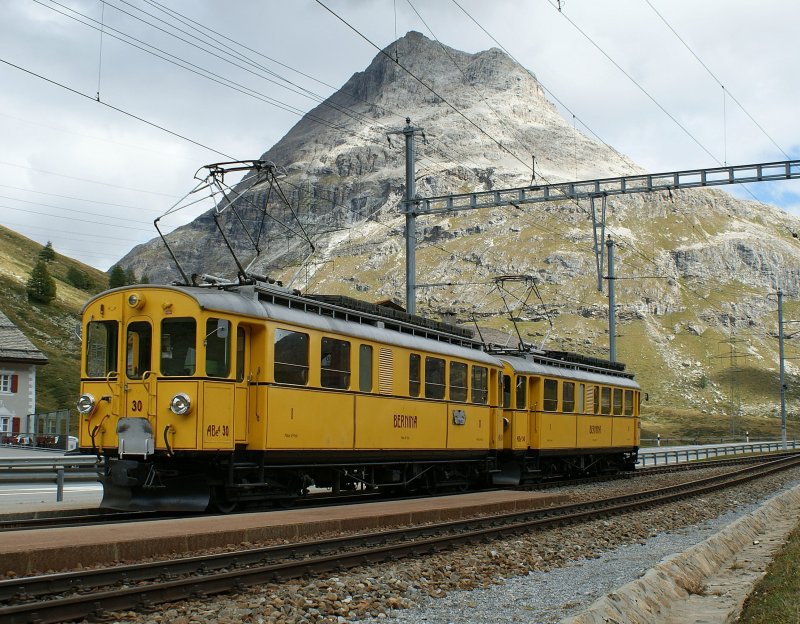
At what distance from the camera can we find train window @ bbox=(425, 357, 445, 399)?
1989 centimetres

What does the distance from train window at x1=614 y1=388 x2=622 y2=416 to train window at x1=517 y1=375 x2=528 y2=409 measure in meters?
7.51

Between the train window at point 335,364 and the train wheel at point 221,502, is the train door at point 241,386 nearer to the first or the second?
the train wheel at point 221,502

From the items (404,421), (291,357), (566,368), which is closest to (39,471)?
(291,357)

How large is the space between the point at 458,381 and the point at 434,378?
133 centimetres

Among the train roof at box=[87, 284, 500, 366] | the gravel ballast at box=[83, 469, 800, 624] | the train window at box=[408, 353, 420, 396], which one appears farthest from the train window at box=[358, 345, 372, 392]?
the gravel ballast at box=[83, 469, 800, 624]

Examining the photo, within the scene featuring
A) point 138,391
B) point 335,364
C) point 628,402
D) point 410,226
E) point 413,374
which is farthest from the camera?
point 628,402

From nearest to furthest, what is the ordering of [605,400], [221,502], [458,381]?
[221,502], [458,381], [605,400]

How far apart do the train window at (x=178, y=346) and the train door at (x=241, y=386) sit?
77 centimetres

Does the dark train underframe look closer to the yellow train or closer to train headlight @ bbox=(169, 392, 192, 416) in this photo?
the yellow train

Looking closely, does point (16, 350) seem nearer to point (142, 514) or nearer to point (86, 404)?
point (142, 514)

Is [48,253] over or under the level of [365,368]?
over

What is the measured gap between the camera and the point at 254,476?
15.0 metres

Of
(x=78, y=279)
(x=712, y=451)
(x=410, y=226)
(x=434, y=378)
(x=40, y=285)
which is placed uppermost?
(x=78, y=279)

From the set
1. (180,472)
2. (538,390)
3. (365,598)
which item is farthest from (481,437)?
(365,598)
